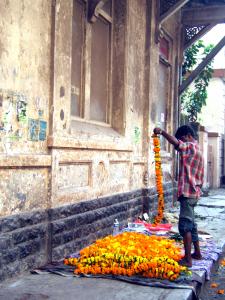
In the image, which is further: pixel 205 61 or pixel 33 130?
pixel 205 61

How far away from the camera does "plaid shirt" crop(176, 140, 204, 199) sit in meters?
5.52

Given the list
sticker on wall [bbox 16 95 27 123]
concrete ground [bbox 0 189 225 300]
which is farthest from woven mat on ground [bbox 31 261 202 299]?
sticker on wall [bbox 16 95 27 123]

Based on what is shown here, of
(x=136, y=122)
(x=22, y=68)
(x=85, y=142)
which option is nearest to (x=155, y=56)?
(x=136, y=122)

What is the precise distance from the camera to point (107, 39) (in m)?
7.62

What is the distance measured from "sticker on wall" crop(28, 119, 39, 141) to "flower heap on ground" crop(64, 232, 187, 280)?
1.47 metres

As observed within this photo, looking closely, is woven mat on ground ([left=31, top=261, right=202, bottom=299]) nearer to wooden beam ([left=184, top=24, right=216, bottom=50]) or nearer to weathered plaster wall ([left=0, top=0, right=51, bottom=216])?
weathered plaster wall ([left=0, top=0, right=51, bottom=216])

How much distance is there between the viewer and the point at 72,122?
6.11 m

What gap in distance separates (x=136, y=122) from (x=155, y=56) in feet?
5.34

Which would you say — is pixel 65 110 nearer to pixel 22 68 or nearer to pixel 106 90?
pixel 22 68

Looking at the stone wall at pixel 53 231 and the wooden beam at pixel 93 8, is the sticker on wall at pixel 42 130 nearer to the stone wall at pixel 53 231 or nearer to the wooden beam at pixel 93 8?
the stone wall at pixel 53 231

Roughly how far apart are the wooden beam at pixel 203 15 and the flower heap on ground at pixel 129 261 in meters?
7.28

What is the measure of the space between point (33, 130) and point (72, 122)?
4.18 feet

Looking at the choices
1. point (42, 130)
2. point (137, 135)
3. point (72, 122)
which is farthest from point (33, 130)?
point (137, 135)

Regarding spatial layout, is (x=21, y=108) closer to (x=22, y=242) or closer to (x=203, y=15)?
(x=22, y=242)
